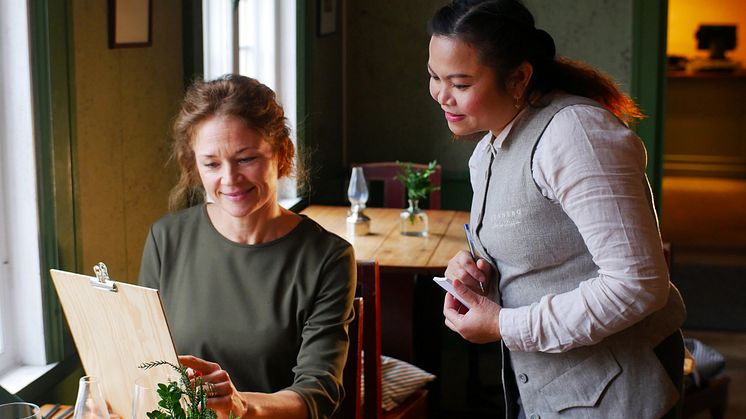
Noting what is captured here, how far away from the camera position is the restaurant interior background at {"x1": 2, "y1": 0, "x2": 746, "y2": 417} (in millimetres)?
2166

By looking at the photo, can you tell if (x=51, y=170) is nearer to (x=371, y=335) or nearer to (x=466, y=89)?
(x=371, y=335)

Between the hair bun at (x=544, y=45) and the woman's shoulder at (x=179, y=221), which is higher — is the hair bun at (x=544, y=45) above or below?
above

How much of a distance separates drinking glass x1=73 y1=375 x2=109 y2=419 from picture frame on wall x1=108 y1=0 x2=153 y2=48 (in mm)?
1179

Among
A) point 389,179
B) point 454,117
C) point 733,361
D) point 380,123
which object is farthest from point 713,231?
point 454,117

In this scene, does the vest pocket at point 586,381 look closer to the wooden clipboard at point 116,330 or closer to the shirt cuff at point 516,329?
the shirt cuff at point 516,329

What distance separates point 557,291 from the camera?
1562mm

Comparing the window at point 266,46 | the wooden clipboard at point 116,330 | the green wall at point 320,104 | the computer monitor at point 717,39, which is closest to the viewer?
the wooden clipboard at point 116,330

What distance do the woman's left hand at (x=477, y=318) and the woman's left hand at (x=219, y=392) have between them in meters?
0.38

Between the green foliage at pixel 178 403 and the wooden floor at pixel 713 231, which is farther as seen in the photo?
the wooden floor at pixel 713 231

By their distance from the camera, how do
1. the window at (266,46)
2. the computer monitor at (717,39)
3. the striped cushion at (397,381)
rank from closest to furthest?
the striped cushion at (397,381), the window at (266,46), the computer monitor at (717,39)

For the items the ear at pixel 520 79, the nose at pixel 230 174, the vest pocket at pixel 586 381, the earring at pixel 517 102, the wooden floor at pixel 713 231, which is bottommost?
the wooden floor at pixel 713 231

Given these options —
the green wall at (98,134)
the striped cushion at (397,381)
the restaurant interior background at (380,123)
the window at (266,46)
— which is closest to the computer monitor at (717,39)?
the restaurant interior background at (380,123)

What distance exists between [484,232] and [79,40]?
106 cm

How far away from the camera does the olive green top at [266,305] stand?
6.09 feet
